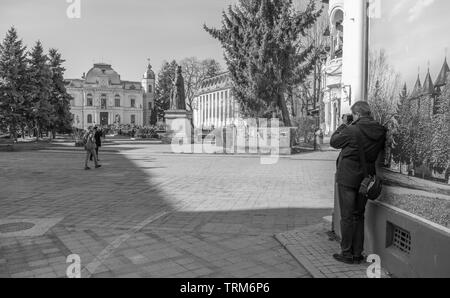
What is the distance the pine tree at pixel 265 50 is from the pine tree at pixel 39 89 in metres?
18.4

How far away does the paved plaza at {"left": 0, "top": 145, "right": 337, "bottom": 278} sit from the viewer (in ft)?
15.3

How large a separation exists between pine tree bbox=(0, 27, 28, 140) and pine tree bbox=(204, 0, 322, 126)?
1776cm

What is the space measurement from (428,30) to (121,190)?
7.97 m

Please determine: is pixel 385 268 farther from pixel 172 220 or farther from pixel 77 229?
pixel 77 229

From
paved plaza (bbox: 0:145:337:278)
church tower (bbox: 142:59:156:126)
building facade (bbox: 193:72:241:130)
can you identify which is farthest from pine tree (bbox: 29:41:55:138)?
church tower (bbox: 142:59:156:126)

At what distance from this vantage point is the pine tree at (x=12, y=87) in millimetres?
32812

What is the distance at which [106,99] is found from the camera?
365ft

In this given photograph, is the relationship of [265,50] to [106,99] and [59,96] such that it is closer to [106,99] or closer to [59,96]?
[59,96]

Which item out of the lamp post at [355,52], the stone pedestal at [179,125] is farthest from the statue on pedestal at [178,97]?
the lamp post at [355,52]

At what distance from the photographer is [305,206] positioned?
8320 millimetres

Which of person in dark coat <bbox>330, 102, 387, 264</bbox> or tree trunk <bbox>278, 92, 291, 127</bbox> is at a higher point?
tree trunk <bbox>278, 92, 291, 127</bbox>

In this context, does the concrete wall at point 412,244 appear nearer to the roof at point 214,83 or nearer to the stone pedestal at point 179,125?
the stone pedestal at point 179,125

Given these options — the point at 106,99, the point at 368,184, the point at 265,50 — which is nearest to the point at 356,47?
the point at 368,184

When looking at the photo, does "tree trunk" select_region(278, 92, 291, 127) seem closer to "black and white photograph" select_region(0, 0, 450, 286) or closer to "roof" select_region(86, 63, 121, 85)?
"black and white photograph" select_region(0, 0, 450, 286)
